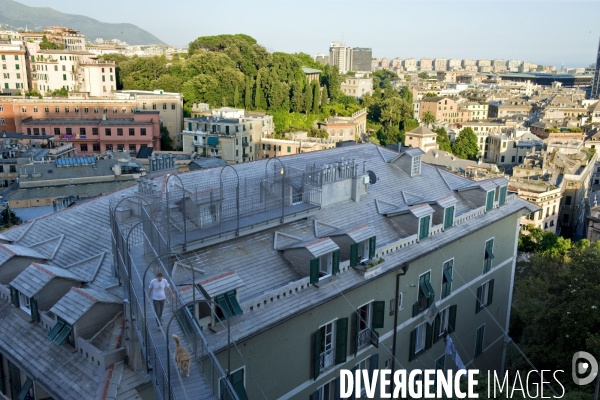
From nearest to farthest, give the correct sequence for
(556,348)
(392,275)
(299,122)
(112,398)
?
(112,398) < (392,275) < (556,348) < (299,122)

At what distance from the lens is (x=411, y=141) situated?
298ft

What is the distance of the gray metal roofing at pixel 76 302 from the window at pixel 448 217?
12990 millimetres

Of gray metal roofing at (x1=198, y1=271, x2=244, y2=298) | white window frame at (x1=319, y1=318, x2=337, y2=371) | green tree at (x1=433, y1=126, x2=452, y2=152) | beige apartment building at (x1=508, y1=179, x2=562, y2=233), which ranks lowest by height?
beige apartment building at (x1=508, y1=179, x2=562, y2=233)

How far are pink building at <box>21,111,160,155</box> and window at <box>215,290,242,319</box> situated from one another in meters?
58.6

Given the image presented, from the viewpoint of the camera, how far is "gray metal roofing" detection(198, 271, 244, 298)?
12.5m

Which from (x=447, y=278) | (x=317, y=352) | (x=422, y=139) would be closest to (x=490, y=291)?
(x=447, y=278)

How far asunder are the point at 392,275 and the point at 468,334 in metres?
7.52

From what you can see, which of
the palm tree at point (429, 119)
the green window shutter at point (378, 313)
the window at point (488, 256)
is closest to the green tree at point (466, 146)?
the palm tree at point (429, 119)

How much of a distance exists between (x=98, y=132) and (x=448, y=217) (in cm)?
5712

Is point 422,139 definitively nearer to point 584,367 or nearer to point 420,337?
point 420,337

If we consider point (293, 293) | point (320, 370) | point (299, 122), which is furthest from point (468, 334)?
point (299, 122)

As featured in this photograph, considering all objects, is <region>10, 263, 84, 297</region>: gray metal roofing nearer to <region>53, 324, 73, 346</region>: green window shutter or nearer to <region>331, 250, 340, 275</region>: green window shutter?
<region>53, 324, 73, 346</region>: green window shutter

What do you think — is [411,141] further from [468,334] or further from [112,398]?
[112,398]

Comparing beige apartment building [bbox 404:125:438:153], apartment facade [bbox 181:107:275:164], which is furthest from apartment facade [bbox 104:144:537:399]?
beige apartment building [bbox 404:125:438:153]
